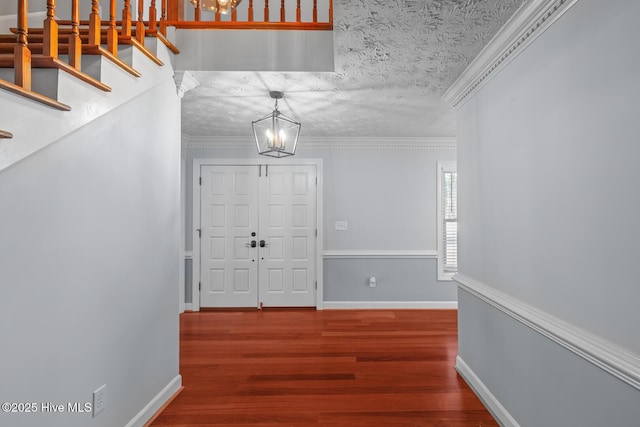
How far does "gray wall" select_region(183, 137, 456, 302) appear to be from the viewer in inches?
181

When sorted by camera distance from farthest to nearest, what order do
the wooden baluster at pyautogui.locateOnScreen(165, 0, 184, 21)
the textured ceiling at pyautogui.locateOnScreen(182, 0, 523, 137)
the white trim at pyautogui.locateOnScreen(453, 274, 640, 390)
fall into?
the wooden baluster at pyautogui.locateOnScreen(165, 0, 184, 21) → the textured ceiling at pyautogui.locateOnScreen(182, 0, 523, 137) → the white trim at pyautogui.locateOnScreen(453, 274, 640, 390)

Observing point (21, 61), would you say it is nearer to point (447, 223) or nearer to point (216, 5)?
point (216, 5)

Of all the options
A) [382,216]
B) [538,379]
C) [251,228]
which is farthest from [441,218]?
[538,379]

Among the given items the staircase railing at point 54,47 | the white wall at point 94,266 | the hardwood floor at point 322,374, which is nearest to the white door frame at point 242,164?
the hardwood floor at point 322,374

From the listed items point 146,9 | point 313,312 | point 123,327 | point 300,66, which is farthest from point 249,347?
point 146,9

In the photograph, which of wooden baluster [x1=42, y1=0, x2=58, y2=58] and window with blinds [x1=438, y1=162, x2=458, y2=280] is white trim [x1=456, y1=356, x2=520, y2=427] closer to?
window with blinds [x1=438, y1=162, x2=458, y2=280]

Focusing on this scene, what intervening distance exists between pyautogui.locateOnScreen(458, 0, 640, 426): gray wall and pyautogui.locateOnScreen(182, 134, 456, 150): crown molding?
2244 mm

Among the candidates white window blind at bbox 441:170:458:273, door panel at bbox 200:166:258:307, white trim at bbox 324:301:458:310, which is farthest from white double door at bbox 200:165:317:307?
white window blind at bbox 441:170:458:273

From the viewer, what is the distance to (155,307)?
7.07ft

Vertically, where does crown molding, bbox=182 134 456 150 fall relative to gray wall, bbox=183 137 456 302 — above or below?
above

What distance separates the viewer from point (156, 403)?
2174mm

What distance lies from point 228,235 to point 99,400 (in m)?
3.01

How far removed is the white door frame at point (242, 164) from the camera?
14.9 ft

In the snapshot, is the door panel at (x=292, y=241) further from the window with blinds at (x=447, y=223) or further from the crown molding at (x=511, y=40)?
the crown molding at (x=511, y=40)
